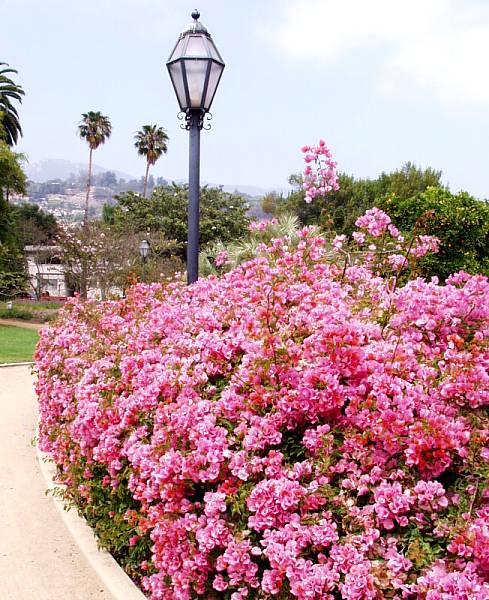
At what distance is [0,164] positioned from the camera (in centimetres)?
3081

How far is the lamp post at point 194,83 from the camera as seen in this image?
18.4 feet

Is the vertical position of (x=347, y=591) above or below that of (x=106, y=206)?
below

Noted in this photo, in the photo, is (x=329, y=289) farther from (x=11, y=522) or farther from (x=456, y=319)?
(x=11, y=522)

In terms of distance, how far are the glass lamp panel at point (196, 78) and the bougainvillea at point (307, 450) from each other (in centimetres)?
269

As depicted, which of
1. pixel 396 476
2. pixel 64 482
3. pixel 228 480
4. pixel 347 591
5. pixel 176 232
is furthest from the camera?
pixel 176 232

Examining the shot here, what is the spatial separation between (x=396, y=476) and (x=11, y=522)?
9.40 feet

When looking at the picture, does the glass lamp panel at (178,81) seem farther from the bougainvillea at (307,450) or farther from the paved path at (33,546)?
the paved path at (33,546)

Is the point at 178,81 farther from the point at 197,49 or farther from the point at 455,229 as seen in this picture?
the point at 455,229

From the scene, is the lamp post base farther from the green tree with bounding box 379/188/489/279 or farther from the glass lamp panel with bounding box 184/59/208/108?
the green tree with bounding box 379/188/489/279

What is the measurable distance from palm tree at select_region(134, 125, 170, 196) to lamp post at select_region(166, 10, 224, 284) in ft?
154

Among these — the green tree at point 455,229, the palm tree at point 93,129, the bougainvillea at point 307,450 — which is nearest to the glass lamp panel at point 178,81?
the bougainvillea at point 307,450

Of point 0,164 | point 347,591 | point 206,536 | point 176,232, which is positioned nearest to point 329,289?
point 206,536

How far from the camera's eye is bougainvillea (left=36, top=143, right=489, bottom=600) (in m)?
2.18

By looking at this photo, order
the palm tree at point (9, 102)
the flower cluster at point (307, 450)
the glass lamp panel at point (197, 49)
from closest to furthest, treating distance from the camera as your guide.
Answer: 1. the flower cluster at point (307, 450)
2. the glass lamp panel at point (197, 49)
3. the palm tree at point (9, 102)
